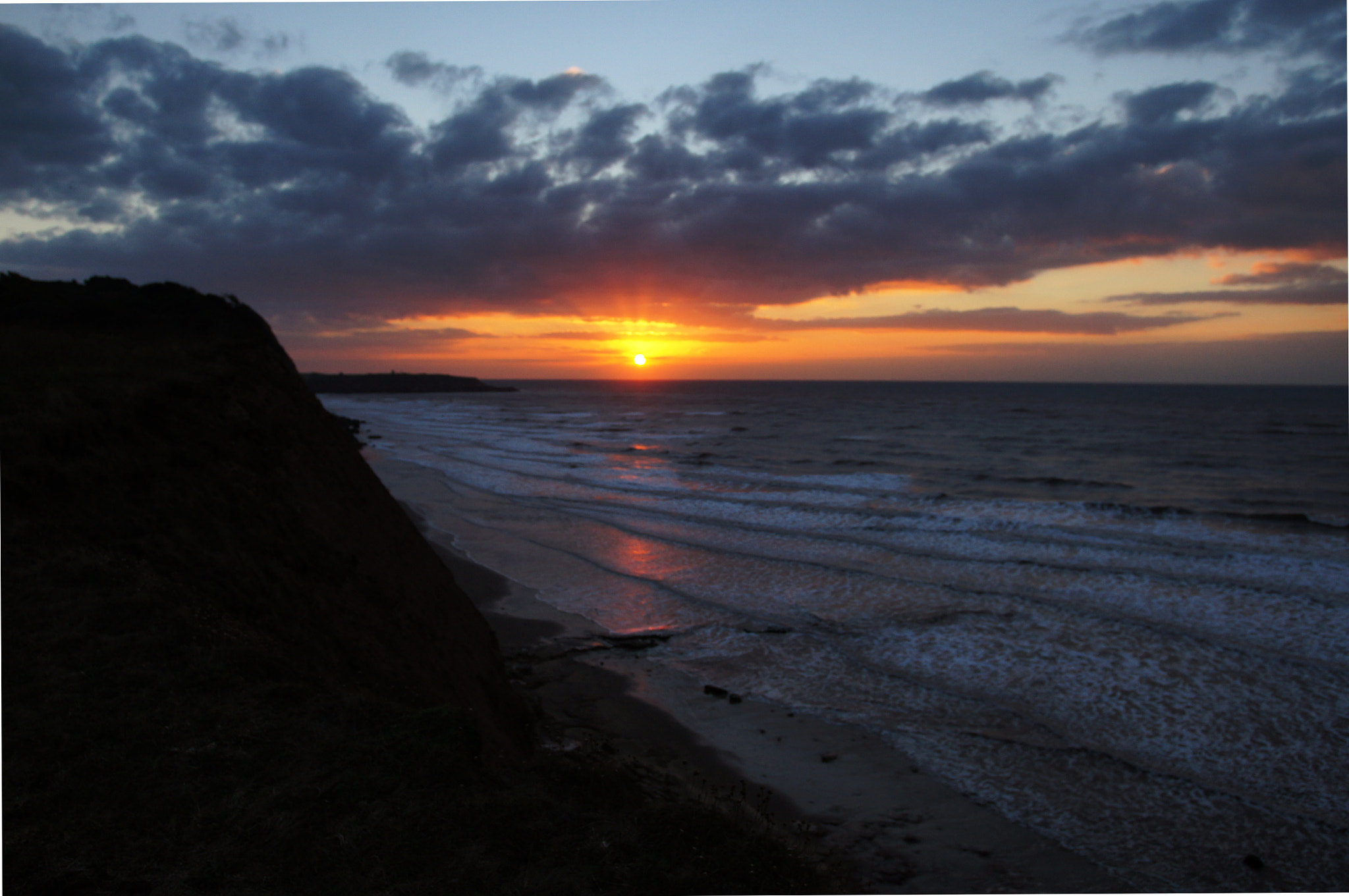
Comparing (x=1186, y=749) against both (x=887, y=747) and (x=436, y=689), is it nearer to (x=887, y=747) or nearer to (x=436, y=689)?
(x=887, y=747)

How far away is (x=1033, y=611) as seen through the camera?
1384cm

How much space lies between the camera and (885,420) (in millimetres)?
71875

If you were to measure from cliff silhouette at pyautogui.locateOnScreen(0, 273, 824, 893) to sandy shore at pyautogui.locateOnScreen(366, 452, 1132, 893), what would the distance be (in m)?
1.49

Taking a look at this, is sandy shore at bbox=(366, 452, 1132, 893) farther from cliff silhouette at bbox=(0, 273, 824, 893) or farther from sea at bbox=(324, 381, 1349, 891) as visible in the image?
cliff silhouette at bbox=(0, 273, 824, 893)

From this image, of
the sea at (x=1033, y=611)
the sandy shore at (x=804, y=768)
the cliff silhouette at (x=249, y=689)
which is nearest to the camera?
the cliff silhouette at (x=249, y=689)

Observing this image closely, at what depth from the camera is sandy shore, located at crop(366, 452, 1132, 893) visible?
643 centimetres

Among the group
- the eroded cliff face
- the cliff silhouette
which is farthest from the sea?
the eroded cliff face

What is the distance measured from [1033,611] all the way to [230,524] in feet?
44.0

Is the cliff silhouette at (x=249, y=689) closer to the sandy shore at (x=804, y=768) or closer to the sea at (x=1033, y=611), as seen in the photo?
the sandy shore at (x=804, y=768)

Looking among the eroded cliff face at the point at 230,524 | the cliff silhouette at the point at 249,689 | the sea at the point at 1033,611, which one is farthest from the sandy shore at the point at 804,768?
the eroded cliff face at the point at 230,524

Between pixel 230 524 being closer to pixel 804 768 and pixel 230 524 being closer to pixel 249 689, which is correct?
pixel 249 689

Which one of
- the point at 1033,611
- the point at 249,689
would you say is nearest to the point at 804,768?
the point at 249,689

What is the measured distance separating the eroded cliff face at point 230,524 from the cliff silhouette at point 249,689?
29 millimetres

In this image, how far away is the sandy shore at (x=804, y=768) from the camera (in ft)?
21.1
